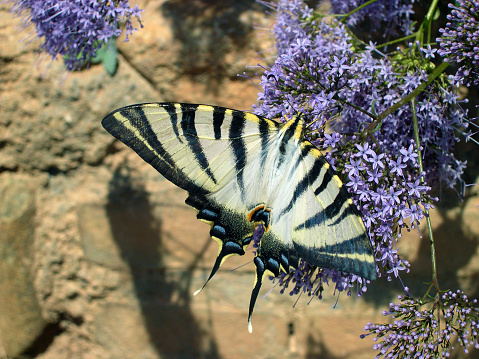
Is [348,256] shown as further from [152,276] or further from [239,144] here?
[152,276]

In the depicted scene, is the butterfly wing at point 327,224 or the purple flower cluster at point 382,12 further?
the purple flower cluster at point 382,12

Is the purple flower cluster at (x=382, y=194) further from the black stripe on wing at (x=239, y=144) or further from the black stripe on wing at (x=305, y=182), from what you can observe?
the black stripe on wing at (x=239, y=144)

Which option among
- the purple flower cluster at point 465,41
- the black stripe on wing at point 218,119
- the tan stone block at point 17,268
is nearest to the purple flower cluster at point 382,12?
the purple flower cluster at point 465,41

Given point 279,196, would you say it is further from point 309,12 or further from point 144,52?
point 144,52

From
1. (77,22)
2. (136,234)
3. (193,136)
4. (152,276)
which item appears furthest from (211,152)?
(152,276)

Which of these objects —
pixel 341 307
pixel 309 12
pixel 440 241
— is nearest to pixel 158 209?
pixel 341 307

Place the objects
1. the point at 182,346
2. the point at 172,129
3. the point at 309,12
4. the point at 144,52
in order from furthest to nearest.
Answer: the point at 182,346
the point at 144,52
the point at 309,12
the point at 172,129
